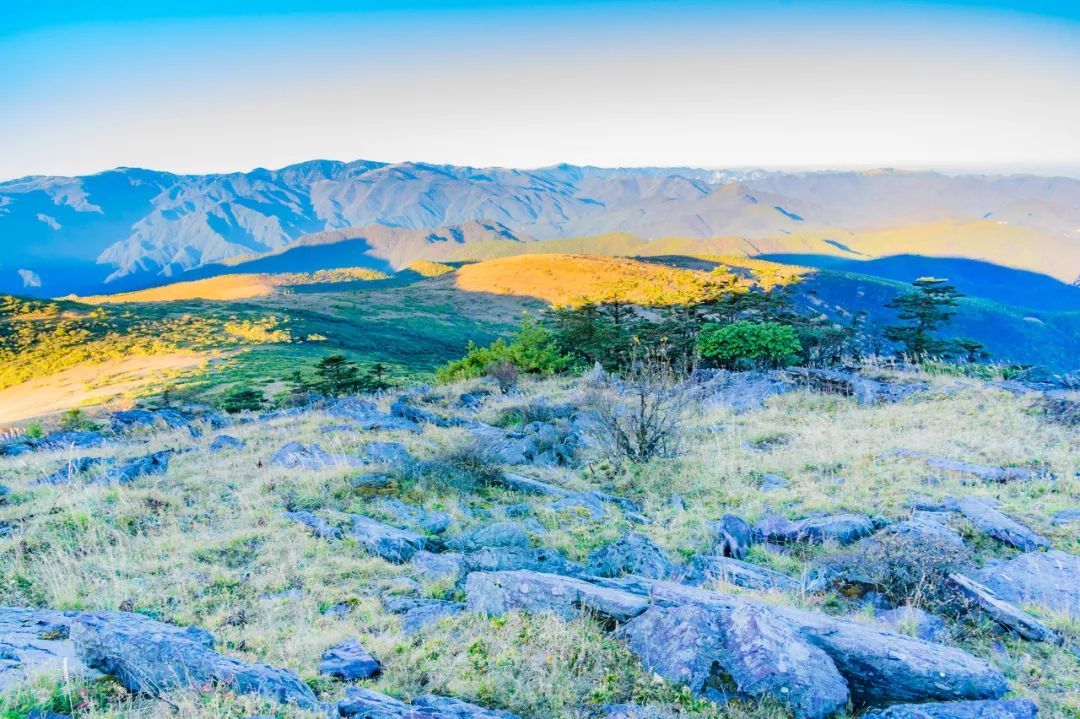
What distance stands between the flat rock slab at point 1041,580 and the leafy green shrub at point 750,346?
14840mm

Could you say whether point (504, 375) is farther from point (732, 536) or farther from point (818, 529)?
point (818, 529)

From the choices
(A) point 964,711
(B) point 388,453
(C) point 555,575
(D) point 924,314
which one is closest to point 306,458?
(B) point 388,453

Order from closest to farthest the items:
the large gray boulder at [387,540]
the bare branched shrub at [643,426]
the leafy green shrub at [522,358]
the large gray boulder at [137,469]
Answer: the large gray boulder at [387,540] → the large gray boulder at [137,469] → the bare branched shrub at [643,426] → the leafy green shrub at [522,358]

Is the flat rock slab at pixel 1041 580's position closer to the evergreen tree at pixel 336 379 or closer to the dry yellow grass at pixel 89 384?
the evergreen tree at pixel 336 379

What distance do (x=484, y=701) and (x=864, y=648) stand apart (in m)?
2.77

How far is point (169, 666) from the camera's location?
3.85 meters

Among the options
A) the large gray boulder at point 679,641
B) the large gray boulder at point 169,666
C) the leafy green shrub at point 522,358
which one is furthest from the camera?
the leafy green shrub at point 522,358

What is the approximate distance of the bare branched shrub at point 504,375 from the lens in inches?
→ 837

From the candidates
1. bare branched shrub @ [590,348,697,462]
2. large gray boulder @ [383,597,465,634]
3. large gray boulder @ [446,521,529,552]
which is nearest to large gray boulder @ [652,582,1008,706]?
large gray boulder @ [383,597,465,634]

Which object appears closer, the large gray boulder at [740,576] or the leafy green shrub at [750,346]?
the large gray boulder at [740,576]

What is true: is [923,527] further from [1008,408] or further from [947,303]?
[947,303]

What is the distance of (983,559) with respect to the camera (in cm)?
658

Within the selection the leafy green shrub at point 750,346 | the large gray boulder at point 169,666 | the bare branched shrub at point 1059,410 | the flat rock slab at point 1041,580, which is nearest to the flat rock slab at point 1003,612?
the flat rock slab at point 1041,580

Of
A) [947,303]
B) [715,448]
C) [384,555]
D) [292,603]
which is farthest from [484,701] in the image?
[947,303]
